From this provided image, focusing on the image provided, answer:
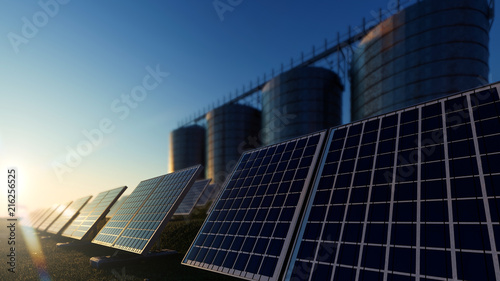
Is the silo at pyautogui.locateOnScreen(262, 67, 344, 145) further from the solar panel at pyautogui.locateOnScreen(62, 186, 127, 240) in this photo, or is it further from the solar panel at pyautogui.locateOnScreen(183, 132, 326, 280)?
the solar panel at pyautogui.locateOnScreen(183, 132, 326, 280)

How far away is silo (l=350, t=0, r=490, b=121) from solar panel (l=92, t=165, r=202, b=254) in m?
37.4

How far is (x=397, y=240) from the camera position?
10477 mm

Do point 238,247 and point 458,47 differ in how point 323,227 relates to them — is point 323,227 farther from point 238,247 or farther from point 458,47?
point 458,47

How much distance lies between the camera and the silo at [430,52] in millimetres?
44250

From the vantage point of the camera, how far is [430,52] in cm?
4569

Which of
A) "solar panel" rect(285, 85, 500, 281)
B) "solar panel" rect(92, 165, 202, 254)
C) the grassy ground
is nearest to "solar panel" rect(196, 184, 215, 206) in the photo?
the grassy ground

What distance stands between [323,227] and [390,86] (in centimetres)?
4418

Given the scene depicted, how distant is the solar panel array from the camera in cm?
954

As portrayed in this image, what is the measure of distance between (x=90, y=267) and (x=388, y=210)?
23730 mm

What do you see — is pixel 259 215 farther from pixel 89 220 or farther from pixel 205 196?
pixel 205 196

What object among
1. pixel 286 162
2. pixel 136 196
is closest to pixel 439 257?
pixel 286 162

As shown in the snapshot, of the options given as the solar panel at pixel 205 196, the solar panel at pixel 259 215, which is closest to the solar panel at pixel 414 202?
the solar panel at pixel 259 215

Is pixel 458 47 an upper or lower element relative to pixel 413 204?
upper

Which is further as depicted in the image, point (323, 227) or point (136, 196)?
point (136, 196)
